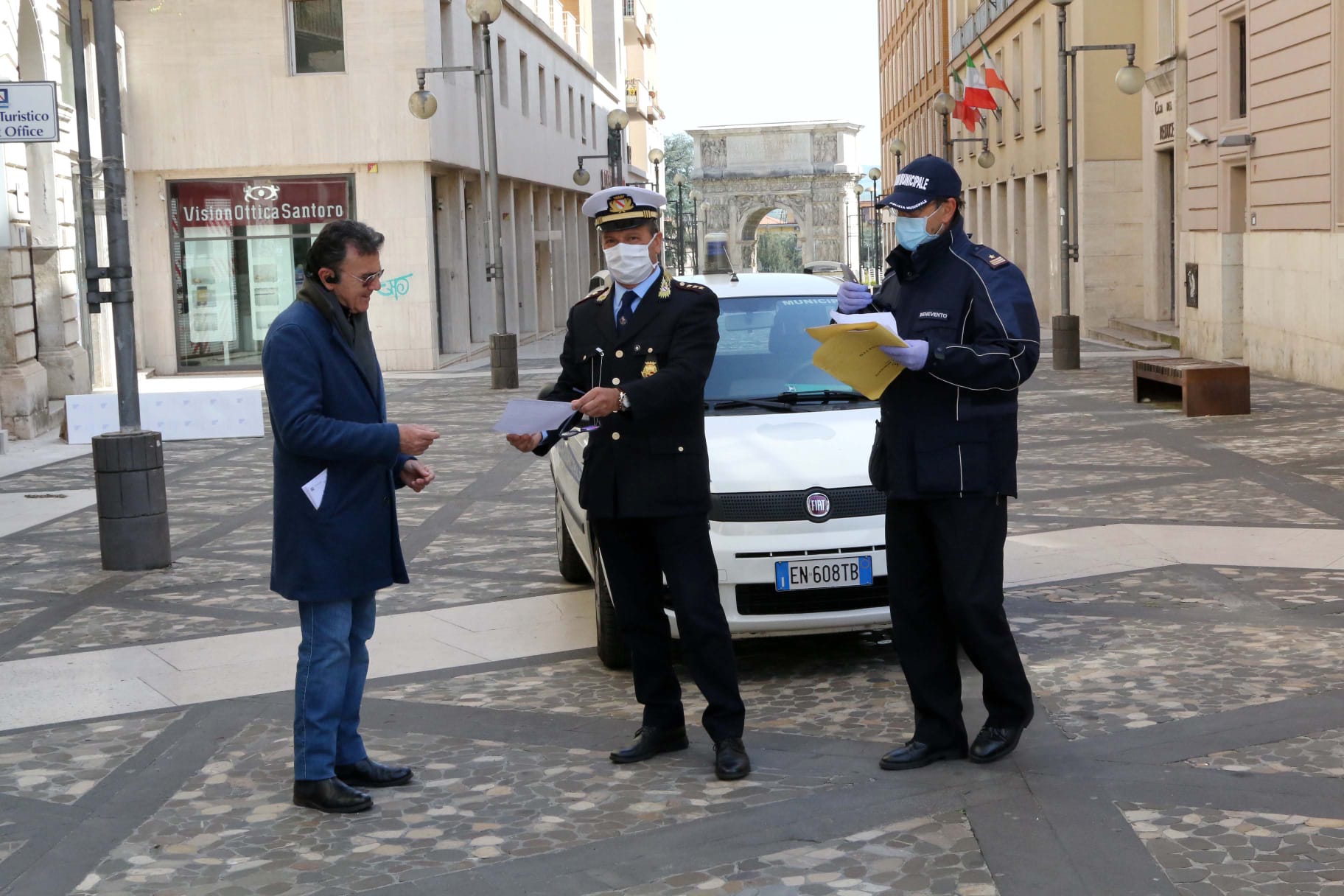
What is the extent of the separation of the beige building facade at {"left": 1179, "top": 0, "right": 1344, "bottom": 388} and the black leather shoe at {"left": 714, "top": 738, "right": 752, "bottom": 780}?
15.4m

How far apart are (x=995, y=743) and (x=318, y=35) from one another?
2532 centimetres

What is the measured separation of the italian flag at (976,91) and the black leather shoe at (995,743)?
3105 cm

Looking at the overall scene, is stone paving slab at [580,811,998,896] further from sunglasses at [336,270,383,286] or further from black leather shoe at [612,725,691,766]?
sunglasses at [336,270,383,286]

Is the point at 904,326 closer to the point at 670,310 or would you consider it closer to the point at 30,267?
the point at 670,310

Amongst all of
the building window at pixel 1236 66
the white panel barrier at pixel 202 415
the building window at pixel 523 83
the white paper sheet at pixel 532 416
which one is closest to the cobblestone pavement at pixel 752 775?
the white paper sheet at pixel 532 416

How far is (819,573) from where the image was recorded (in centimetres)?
664

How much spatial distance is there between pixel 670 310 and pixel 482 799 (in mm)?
1779

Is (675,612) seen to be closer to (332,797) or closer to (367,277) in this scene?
(332,797)

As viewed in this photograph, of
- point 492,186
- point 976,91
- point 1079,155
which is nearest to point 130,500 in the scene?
point 492,186

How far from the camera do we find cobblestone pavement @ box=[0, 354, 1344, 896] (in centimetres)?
468

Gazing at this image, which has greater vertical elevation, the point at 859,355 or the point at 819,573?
the point at 859,355

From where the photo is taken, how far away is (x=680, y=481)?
551cm

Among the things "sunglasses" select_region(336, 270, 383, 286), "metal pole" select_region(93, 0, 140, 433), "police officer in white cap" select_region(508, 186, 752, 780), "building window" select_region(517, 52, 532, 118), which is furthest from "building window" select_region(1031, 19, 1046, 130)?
"sunglasses" select_region(336, 270, 383, 286)

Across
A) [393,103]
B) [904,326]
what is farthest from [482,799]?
[393,103]
